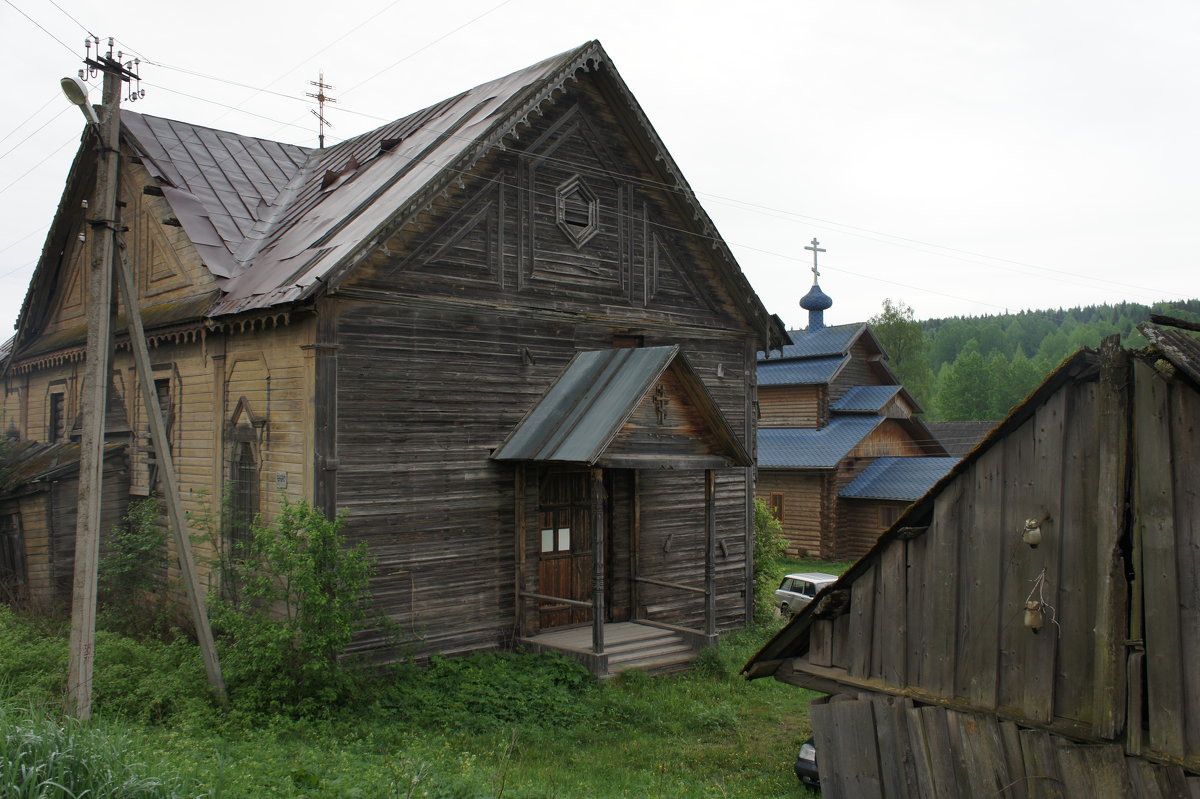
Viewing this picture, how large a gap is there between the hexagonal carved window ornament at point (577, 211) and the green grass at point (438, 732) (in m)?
6.78

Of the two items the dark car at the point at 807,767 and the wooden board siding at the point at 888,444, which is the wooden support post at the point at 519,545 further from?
the wooden board siding at the point at 888,444

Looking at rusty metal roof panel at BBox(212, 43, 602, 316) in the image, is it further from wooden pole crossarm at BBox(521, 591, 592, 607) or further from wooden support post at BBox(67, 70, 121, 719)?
wooden pole crossarm at BBox(521, 591, 592, 607)

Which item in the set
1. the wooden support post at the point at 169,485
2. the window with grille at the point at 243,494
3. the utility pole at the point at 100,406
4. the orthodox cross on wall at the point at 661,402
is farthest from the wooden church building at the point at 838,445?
the utility pole at the point at 100,406

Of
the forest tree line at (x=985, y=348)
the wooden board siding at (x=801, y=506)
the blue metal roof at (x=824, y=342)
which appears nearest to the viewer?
the wooden board siding at (x=801, y=506)

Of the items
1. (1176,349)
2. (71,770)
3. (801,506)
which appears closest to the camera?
(1176,349)

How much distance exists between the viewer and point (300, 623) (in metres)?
11.4

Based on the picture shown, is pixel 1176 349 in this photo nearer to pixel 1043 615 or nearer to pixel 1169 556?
pixel 1169 556

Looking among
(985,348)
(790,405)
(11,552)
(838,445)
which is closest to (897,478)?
(838,445)

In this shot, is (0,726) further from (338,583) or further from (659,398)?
(659,398)

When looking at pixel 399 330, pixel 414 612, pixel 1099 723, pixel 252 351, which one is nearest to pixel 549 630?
pixel 414 612

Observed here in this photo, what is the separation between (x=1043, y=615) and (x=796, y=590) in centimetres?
1642

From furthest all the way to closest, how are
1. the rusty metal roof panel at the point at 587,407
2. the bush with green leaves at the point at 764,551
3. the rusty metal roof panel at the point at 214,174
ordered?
the bush with green leaves at the point at 764,551
the rusty metal roof panel at the point at 214,174
the rusty metal roof panel at the point at 587,407

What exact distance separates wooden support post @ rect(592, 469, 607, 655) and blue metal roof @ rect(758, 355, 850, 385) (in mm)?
23009

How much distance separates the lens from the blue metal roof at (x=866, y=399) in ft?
113
